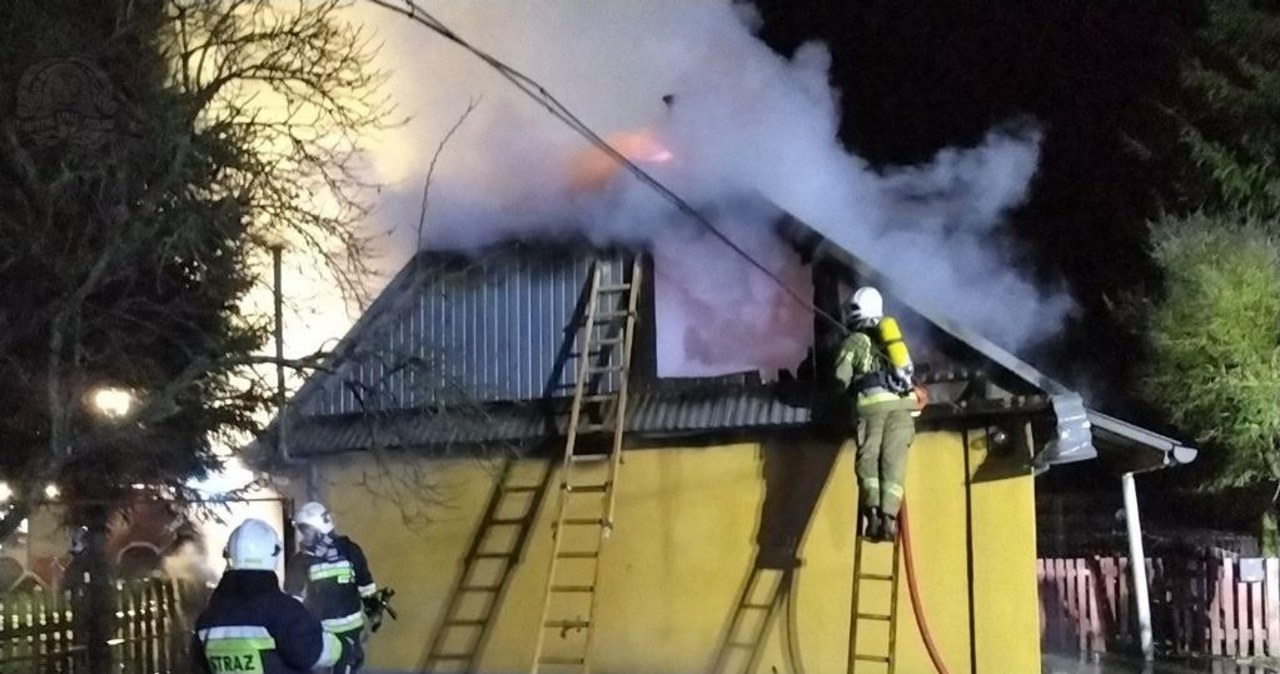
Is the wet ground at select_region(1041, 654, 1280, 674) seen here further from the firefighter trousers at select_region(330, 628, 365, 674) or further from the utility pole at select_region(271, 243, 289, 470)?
the utility pole at select_region(271, 243, 289, 470)

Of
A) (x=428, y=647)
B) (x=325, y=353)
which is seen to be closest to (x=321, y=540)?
(x=325, y=353)

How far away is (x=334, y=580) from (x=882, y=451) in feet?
12.1

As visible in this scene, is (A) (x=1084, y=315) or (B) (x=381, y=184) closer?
(B) (x=381, y=184)

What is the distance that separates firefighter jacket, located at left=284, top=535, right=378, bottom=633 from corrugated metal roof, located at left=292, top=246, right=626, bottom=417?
7.54 feet

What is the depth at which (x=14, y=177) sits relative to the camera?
1059cm

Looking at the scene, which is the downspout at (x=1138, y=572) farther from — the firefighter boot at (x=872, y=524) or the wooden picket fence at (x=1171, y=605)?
the firefighter boot at (x=872, y=524)

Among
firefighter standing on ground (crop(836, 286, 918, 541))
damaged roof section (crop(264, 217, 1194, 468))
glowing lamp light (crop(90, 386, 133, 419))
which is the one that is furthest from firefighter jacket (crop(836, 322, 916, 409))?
glowing lamp light (crop(90, 386, 133, 419))

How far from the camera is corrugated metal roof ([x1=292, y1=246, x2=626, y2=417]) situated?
430 inches

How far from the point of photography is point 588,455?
418 inches

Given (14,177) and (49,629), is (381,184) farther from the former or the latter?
(49,629)

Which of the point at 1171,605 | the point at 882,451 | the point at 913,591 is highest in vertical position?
the point at 882,451

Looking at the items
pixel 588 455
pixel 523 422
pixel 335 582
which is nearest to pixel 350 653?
pixel 335 582

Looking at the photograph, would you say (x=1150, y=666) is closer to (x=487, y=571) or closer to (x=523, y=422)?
(x=487, y=571)

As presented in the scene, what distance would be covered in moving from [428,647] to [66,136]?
510 centimetres
